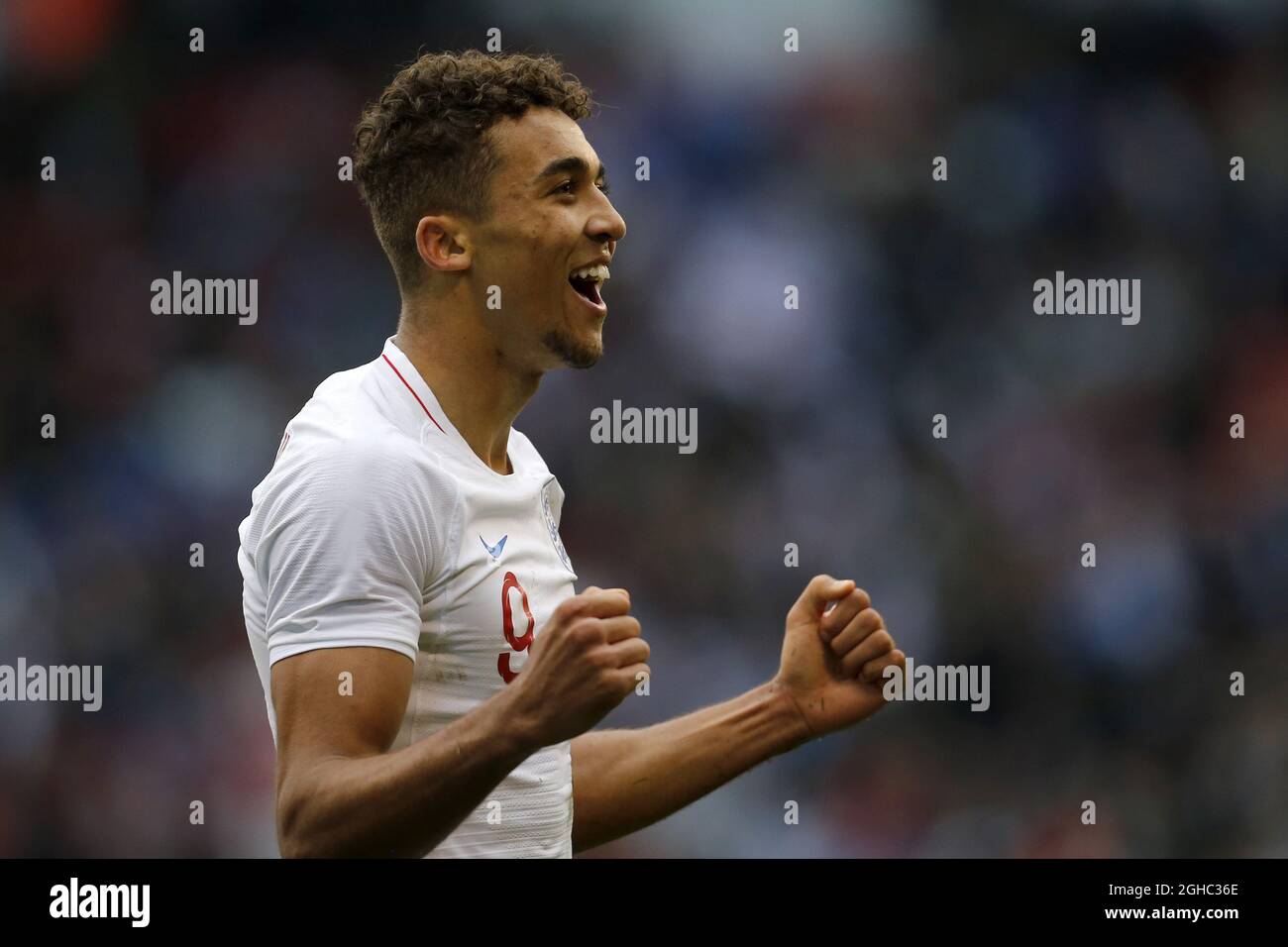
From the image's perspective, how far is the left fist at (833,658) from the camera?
256 cm

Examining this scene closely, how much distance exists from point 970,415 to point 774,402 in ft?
2.61

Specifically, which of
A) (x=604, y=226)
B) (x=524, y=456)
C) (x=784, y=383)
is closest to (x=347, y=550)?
(x=524, y=456)

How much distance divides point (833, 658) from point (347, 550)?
981mm

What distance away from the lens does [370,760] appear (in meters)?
2.03

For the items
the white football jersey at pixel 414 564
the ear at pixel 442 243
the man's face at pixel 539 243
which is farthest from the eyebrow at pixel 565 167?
the white football jersey at pixel 414 564

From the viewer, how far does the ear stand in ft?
8.52

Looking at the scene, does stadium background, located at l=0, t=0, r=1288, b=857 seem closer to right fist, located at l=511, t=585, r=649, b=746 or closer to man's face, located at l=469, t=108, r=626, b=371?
man's face, located at l=469, t=108, r=626, b=371

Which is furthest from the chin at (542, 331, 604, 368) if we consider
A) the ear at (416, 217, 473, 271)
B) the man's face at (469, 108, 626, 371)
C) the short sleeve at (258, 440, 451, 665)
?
the short sleeve at (258, 440, 451, 665)

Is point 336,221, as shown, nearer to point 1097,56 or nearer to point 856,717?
point 1097,56

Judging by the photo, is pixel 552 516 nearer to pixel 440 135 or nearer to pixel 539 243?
pixel 539 243

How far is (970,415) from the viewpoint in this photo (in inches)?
223
